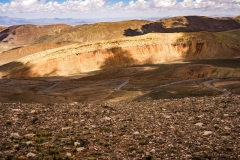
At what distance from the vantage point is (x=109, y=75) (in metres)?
89.4

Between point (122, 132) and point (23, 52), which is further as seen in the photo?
point (23, 52)

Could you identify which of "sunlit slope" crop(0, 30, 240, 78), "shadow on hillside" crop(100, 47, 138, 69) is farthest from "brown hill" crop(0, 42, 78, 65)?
"shadow on hillside" crop(100, 47, 138, 69)

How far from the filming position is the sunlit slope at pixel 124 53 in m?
108

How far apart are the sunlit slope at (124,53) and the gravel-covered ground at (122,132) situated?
87.5 m

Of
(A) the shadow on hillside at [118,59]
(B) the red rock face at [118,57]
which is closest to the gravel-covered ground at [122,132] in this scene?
(B) the red rock face at [118,57]

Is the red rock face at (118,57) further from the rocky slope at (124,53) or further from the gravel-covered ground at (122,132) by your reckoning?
the gravel-covered ground at (122,132)

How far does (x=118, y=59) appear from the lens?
4439 inches

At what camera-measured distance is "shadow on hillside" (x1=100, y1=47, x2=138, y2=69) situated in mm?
110312

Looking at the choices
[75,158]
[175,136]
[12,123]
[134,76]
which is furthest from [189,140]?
[134,76]

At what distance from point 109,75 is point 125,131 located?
74.3 meters

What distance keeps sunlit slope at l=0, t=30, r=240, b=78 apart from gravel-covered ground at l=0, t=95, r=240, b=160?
3446 inches

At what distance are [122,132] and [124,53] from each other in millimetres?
100770

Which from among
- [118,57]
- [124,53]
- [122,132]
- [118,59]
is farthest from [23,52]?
[122,132]

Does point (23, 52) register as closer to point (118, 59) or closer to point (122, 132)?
point (118, 59)
